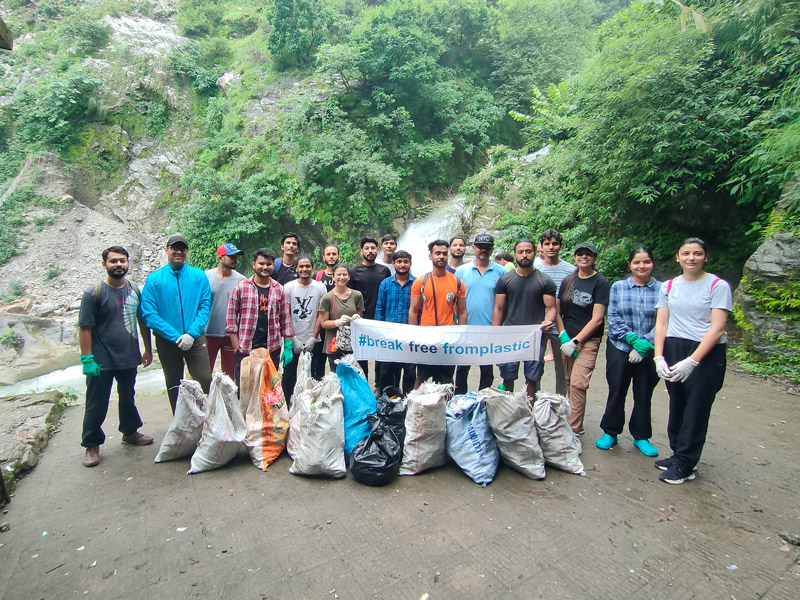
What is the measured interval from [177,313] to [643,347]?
3.56 m

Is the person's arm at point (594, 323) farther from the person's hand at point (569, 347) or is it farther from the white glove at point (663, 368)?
the white glove at point (663, 368)

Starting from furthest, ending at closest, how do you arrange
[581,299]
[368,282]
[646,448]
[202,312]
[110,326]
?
[368,282], [202,312], [581,299], [110,326], [646,448]

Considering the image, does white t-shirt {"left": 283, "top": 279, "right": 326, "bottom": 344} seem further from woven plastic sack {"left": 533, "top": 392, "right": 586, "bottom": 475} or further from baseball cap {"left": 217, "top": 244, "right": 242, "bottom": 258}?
woven plastic sack {"left": 533, "top": 392, "right": 586, "bottom": 475}

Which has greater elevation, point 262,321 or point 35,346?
point 262,321

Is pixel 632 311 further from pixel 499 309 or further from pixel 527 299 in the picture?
pixel 499 309

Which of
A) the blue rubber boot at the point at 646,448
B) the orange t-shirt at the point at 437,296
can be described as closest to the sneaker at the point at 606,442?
the blue rubber boot at the point at 646,448

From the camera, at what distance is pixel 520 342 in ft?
11.1

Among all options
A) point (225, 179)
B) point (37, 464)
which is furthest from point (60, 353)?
point (37, 464)

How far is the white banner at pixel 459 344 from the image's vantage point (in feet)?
11.0

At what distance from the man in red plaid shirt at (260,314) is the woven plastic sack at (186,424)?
1.54ft

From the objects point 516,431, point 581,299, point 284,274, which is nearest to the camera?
point 516,431

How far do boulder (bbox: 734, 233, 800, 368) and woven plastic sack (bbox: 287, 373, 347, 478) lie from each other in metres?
5.50

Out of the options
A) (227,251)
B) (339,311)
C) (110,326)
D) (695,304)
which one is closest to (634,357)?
(695,304)

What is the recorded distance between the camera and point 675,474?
268cm
